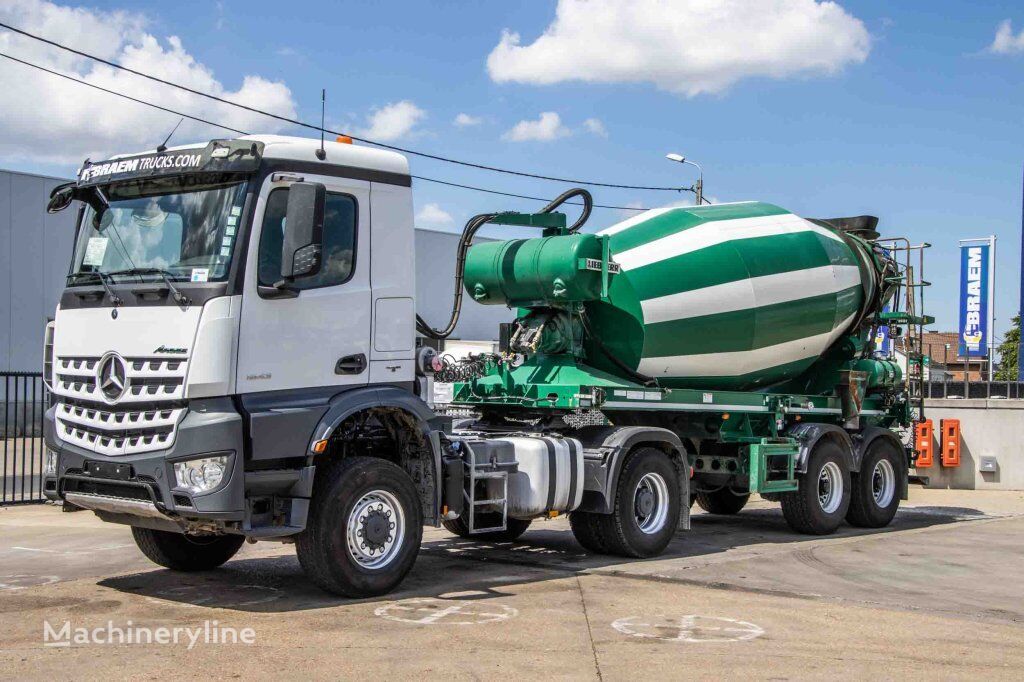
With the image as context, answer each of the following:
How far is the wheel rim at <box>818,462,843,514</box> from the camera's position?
14.0 meters

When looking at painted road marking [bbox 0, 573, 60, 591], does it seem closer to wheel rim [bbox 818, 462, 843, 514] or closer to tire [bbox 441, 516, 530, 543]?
tire [bbox 441, 516, 530, 543]

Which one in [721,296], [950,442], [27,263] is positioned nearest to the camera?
[721,296]

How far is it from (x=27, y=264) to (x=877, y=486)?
22.1 m

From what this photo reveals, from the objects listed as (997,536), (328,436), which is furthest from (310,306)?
(997,536)

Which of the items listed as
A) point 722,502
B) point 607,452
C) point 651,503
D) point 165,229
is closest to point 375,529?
point 165,229

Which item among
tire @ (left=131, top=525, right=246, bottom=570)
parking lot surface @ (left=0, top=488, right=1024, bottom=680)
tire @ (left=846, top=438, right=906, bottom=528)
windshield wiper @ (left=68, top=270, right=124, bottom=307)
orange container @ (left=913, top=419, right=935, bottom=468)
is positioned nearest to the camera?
parking lot surface @ (left=0, top=488, right=1024, bottom=680)

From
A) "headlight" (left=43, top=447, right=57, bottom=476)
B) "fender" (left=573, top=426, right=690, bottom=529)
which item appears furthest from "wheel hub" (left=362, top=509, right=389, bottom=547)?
"fender" (left=573, top=426, right=690, bottom=529)

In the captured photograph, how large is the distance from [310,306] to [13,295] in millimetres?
22751

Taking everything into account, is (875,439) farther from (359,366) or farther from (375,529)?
(359,366)

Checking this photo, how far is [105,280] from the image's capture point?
836cm

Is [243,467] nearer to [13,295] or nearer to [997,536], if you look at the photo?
[997,536]

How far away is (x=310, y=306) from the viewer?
8.31 m

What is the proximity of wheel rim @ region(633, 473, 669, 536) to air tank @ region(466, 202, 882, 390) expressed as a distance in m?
1.20

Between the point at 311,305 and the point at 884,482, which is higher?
the point at 311,305
